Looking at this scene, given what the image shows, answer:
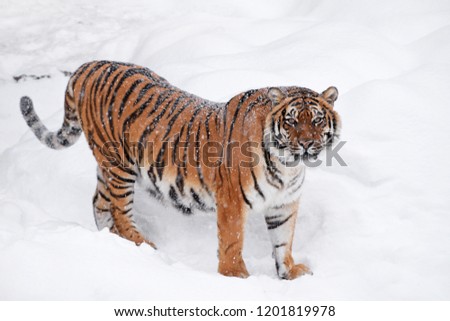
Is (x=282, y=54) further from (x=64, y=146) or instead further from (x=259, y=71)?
(x=64, y=146)

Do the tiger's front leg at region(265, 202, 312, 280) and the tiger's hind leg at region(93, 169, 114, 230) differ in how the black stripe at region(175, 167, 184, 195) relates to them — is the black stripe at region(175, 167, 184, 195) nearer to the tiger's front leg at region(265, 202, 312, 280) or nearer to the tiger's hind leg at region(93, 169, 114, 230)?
the tiger's front leg at region(265, 202, 312, 280)

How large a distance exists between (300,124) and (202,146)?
2.55 ft

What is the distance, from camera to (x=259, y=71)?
596 cm

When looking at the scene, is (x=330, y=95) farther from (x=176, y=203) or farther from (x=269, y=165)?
(x=176, y=203)

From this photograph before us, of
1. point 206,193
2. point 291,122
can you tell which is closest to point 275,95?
point 291,122

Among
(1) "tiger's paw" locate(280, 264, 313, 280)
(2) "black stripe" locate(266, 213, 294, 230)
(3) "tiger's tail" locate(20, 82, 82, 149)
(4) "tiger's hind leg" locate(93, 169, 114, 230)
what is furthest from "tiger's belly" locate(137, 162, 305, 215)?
(3) "tiger's tail" locate(20, 82, 82, 149)

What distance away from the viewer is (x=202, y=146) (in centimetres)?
409

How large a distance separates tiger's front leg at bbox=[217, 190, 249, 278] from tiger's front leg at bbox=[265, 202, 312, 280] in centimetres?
27

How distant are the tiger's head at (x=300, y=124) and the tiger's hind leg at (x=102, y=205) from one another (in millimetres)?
1609

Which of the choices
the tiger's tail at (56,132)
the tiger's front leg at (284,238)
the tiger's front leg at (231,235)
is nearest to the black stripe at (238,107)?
the tiger's front leg at (231,235)

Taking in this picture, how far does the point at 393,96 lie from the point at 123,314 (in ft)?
9.95

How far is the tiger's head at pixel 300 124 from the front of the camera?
3.59 meters

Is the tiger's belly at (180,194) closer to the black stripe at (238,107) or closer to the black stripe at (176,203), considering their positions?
the black stripe at (176,203)

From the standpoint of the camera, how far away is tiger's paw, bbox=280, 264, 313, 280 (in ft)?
13.0
